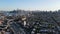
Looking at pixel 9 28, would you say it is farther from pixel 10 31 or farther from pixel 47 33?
pixel 47 33

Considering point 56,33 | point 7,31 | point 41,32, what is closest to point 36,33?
point 41,32

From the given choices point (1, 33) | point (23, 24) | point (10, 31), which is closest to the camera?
point (1, 33)

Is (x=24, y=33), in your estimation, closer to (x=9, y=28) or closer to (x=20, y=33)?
(x=20, y=33)

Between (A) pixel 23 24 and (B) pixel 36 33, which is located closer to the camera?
Answer: (B) pixel 36 33

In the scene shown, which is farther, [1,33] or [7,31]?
[7,31]

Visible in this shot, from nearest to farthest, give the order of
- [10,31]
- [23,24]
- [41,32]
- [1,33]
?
[1,33]
[10,31]
[41,32]
[23,24]

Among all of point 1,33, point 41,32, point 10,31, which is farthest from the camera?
point 41,32

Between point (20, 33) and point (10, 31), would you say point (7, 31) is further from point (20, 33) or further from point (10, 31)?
point (20, 33)

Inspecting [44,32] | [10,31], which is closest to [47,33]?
[44,32]

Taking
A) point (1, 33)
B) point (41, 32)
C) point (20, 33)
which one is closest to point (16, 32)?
point (20, 33)
